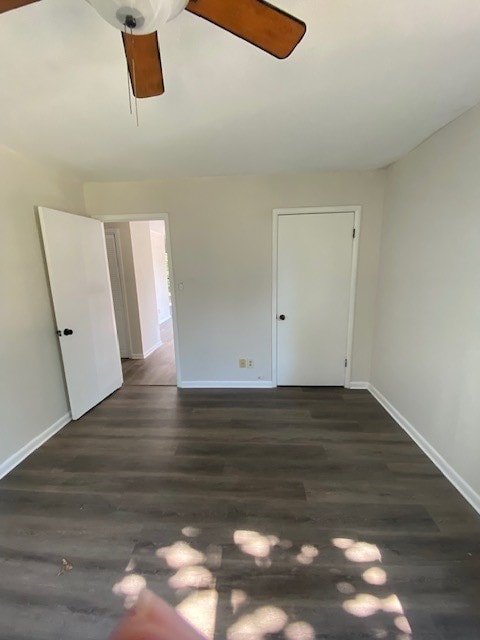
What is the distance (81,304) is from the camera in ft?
9.12

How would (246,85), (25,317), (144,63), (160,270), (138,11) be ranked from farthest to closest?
(160,270) < (25,317) < (246,85) < (144,63) < (138,11)

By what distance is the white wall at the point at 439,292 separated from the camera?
1.73 m

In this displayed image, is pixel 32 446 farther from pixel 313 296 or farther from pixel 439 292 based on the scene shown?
pixel 439 292

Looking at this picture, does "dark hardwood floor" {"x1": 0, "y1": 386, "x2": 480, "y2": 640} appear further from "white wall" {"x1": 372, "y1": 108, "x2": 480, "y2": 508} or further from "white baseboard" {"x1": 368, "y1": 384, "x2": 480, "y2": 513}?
"white wall" {"x1": 372, "y1": 108, "x2": 480, "y2": 508}

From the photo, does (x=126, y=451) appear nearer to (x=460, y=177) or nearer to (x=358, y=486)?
(x=358, y=486)

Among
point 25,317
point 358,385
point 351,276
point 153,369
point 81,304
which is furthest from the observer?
point 153,369

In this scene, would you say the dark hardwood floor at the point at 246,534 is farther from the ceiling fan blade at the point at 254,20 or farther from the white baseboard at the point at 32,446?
the ceiling fan blade at the point at 254,20

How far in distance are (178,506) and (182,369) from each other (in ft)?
5.75

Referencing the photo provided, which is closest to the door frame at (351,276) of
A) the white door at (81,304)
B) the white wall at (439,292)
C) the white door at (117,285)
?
the white wall at (439,292)

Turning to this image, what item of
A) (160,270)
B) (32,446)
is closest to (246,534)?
(32,446)

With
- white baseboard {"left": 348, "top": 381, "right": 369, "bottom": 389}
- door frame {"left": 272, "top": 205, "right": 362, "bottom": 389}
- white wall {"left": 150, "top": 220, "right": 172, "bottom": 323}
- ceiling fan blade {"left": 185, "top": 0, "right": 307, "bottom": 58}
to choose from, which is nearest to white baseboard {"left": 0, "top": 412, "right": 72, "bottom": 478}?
door frame {"left": 272, "top": 205, "right": 362, "bottom": 389}

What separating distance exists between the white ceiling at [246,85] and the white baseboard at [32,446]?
7.46ft

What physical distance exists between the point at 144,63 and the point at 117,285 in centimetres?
362

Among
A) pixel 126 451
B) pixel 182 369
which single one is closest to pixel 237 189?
pixel 182 369
